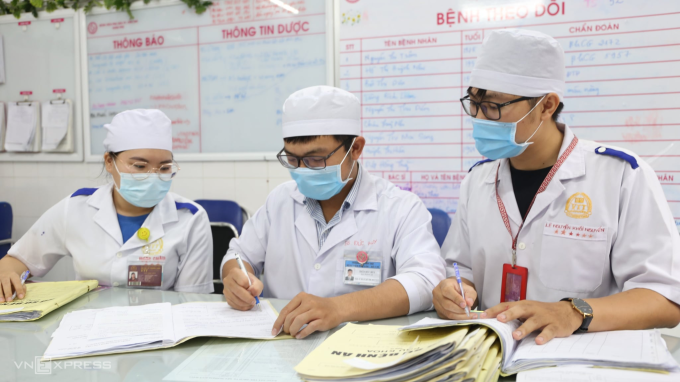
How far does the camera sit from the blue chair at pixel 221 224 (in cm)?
304

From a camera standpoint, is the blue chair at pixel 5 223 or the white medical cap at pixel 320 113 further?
the blue chair at pixel 5 223

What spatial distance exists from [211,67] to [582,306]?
2.99 m

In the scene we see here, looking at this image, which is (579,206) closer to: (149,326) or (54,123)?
(149,326)

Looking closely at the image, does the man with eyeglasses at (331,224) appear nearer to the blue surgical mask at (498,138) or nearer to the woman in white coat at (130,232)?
the woman in white coat at (130,232)

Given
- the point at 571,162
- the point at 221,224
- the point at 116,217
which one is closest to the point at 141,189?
the point at 116,217

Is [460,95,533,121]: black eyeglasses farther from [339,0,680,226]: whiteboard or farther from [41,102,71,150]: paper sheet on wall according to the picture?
[41,102,71,150]: paper sheet on wall

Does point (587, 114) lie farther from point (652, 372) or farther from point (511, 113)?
point (652, 372)

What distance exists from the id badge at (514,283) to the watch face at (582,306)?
390 millimetres

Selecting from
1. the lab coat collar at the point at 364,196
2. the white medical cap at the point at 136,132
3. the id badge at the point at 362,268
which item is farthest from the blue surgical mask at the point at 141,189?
the id badge at the point at 362,268

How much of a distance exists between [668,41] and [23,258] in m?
3.31

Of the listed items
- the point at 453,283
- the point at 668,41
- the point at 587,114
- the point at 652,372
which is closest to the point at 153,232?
the point at 453,283

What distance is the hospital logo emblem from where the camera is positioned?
4.92ft

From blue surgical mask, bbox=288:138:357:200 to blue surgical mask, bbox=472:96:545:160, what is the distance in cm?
50

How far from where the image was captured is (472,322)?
3.32 feet
